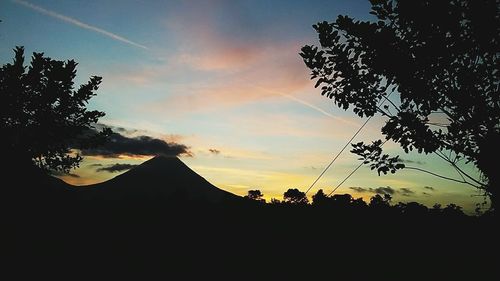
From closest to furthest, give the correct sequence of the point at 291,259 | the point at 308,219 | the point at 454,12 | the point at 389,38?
the point at 454,12 < the point at 389,38 < the point at 291,259 < the point at 308,219

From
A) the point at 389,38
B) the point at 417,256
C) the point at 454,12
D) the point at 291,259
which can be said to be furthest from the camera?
the point at 417,256

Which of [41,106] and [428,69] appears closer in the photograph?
[428,69]

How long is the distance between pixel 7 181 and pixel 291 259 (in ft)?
26.6

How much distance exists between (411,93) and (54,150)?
16332 millimetres

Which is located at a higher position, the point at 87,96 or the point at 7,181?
the point at 87,96

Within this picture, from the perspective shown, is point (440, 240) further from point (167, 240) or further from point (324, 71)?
point (167, 240)

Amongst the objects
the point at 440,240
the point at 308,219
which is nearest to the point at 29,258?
the point at 308,219

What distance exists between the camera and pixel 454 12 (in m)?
7.06

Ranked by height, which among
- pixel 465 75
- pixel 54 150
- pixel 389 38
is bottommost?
pixel 54 150

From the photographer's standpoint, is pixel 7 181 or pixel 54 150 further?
pixel 54 150

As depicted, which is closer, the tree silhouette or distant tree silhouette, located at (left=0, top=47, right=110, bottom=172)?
the tree silhouette

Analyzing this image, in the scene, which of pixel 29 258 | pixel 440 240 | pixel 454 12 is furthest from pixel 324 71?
pixel 440 240

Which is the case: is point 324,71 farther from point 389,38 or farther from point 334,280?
point 334,280

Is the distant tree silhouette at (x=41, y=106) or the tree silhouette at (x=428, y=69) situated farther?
the distant tree silhouette at (x=41, y=106)
